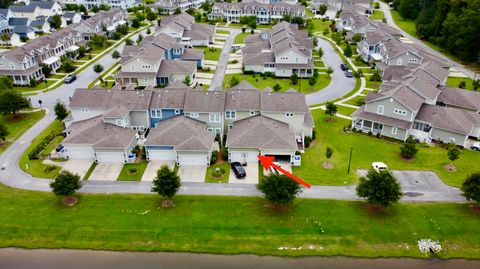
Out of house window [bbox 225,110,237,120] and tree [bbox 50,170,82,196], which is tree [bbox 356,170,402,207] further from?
tree [bbox 50,170,82,196]

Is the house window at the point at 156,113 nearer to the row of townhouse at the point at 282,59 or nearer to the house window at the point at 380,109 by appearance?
the row of townhouse at the point at 282,59

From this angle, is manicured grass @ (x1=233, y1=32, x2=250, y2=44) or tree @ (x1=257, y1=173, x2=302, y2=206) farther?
manicured grass @ (x1=233, y1=32, x2=250, y2=44)

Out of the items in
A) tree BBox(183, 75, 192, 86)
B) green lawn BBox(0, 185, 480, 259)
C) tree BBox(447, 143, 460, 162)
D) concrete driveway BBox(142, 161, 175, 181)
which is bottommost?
green lawn BBox(0, 185, 480, 259)

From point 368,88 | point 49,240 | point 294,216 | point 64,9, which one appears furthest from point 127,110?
point 64,9

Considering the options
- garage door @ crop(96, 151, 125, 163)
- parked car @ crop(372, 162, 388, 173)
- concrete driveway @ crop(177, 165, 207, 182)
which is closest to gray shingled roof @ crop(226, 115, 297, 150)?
concrete driveway @ crop(177, 165, 207, 182)

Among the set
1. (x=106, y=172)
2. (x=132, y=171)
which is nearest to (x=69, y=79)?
(x=106, y=172)

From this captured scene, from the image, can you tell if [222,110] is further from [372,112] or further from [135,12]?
[135,12]
